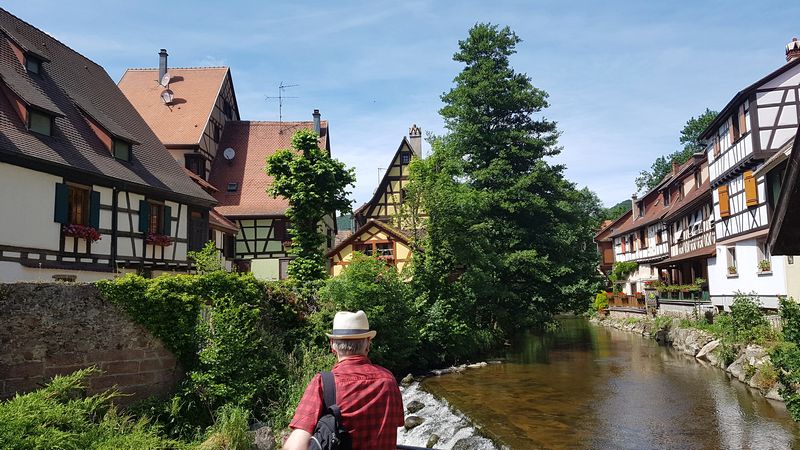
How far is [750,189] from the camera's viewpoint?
2258 centimetres

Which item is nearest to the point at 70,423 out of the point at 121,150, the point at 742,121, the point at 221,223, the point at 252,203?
the point at 121,150

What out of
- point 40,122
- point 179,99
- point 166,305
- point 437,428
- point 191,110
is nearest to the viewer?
point 166,305

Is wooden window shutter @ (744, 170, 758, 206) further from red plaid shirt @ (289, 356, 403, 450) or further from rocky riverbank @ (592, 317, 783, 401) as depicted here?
red plaid shirt @ (289, 356, 403, 450)

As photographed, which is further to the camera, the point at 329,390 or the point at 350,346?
the point at 350,346

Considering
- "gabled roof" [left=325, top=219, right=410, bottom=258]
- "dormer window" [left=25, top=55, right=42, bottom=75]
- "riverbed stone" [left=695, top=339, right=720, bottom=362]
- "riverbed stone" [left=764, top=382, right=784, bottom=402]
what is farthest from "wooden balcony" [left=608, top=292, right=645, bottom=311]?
"dormer window" [left=25, top=55, right=42, bottom=75]

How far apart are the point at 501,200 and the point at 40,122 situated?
20503mm

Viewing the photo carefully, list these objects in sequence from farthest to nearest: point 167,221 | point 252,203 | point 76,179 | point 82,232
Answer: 1. point 252,203
2. point 167,221
3. point 76,179
4. point 82,232

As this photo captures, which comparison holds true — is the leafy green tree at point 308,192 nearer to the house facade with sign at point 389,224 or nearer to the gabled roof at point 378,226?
the house facade with sign at point 389,224

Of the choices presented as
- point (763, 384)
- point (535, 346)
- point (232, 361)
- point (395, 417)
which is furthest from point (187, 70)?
point (395, 417)

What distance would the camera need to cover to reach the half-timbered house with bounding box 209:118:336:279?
3173 cm

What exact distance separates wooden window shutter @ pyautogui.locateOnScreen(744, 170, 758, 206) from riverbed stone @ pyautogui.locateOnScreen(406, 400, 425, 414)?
50.6 feet

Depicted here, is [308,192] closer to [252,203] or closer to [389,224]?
[252,203]

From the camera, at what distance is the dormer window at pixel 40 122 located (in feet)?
53.1

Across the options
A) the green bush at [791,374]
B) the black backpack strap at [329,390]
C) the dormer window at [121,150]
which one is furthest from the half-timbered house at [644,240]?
the black backpack strap at [329,390]
